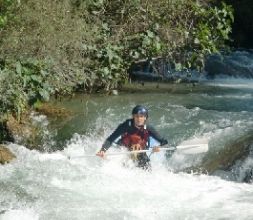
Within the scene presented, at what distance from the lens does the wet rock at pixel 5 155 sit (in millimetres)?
8469

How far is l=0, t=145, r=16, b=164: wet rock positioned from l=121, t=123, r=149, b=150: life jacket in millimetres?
1860

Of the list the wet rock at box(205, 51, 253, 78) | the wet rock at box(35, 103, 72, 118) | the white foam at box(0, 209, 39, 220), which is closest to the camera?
the white foam at box(0, 209, 39, 220)

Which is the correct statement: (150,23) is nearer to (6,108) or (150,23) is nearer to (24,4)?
(24,4)

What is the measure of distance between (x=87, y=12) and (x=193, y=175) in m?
3.68

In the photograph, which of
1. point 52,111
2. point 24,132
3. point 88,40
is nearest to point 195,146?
point 88,40

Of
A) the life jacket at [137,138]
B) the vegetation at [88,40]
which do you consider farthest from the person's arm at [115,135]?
the vegetation at [88,40]

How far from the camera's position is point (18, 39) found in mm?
8609

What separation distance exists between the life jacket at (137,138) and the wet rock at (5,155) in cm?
186

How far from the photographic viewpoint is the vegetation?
8562mm

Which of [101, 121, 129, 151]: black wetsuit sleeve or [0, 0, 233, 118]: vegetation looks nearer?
[101, 121, 129, 151]: black wetsuit sleeve

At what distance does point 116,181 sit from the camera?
7836mm

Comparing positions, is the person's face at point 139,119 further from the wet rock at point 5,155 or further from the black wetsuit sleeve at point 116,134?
the wet rock at point 5,155

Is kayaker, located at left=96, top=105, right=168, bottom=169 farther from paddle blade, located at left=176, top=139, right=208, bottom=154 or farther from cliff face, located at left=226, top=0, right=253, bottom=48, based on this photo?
cliff face, located at left=226, top=0, right=253, bottom=48

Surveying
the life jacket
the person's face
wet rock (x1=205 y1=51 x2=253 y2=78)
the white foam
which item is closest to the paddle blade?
the life jacket
